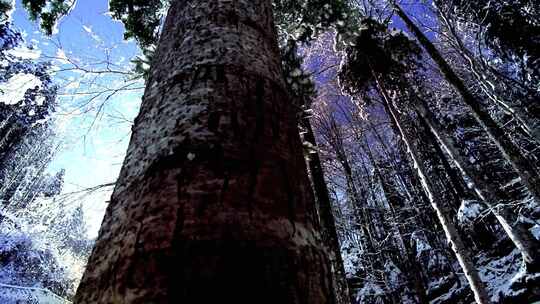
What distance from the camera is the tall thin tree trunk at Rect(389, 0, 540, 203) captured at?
621 centimetres

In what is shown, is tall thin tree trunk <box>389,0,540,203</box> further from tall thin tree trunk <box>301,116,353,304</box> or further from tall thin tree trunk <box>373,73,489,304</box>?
tall thin tree trunk <box>301,116,353,304</box>

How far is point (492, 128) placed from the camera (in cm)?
724

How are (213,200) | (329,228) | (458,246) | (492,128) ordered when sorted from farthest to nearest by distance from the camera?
(492,128) → (458,246) → (329,228) → (213,200)

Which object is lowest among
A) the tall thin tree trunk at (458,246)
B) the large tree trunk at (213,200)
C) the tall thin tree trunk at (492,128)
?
the large tree trunk at (213,200)

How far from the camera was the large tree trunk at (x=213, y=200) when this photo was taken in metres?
0.54

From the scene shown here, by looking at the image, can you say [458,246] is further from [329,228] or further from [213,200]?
[213,200]

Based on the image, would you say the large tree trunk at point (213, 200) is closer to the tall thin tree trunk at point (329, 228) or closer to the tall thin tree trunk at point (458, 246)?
the tall thin tree trunk at point (329, 228)

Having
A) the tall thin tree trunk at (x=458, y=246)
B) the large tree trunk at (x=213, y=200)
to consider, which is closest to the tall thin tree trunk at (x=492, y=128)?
the tall thin tree trunk at (x=458, y=246)

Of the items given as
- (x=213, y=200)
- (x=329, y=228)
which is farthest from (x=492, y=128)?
(x=213, y=200)

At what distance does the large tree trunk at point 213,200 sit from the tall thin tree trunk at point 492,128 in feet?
22.9

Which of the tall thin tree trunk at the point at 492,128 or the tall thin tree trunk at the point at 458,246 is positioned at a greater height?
the tall thin tree trunk at the point at 492,128

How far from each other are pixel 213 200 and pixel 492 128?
8.21m

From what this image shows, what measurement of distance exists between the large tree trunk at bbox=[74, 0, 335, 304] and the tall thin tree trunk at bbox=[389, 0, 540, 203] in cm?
697

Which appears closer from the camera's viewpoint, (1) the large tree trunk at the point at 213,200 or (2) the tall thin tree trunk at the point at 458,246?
(1) the large tree trunk at the point at 213,200
